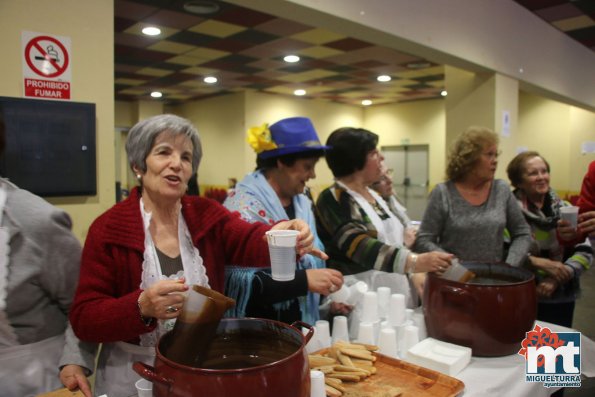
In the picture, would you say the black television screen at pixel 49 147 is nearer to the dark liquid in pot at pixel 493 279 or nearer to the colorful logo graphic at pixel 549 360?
the dark liquid in pot at pixel 493 279

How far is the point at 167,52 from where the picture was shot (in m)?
5.12

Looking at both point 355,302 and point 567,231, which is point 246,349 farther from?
point 567,231

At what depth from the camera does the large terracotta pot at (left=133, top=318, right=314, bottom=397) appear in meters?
0.73

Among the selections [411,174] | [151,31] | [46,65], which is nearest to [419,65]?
[151,31]

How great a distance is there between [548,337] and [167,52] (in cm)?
484

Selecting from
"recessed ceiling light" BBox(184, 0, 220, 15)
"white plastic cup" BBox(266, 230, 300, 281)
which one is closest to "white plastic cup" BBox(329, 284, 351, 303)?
"white plastic cup" BBox(266, 230, 300, 281)

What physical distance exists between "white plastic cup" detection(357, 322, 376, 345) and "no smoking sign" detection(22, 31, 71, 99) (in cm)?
131

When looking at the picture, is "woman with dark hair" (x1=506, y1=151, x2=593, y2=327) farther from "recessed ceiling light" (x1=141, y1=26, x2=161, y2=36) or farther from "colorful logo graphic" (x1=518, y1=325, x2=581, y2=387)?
"recessed ceiling light" (x1=141, y1=26, x2=161, y2=36)

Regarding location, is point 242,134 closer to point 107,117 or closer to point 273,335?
point 107,117

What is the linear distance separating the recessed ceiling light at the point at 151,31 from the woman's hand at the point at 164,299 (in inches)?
155

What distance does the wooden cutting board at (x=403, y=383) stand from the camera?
3.40ft

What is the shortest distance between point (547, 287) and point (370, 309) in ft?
3.67

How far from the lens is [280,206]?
1.64 metres

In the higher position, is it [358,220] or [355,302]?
[358,220]
